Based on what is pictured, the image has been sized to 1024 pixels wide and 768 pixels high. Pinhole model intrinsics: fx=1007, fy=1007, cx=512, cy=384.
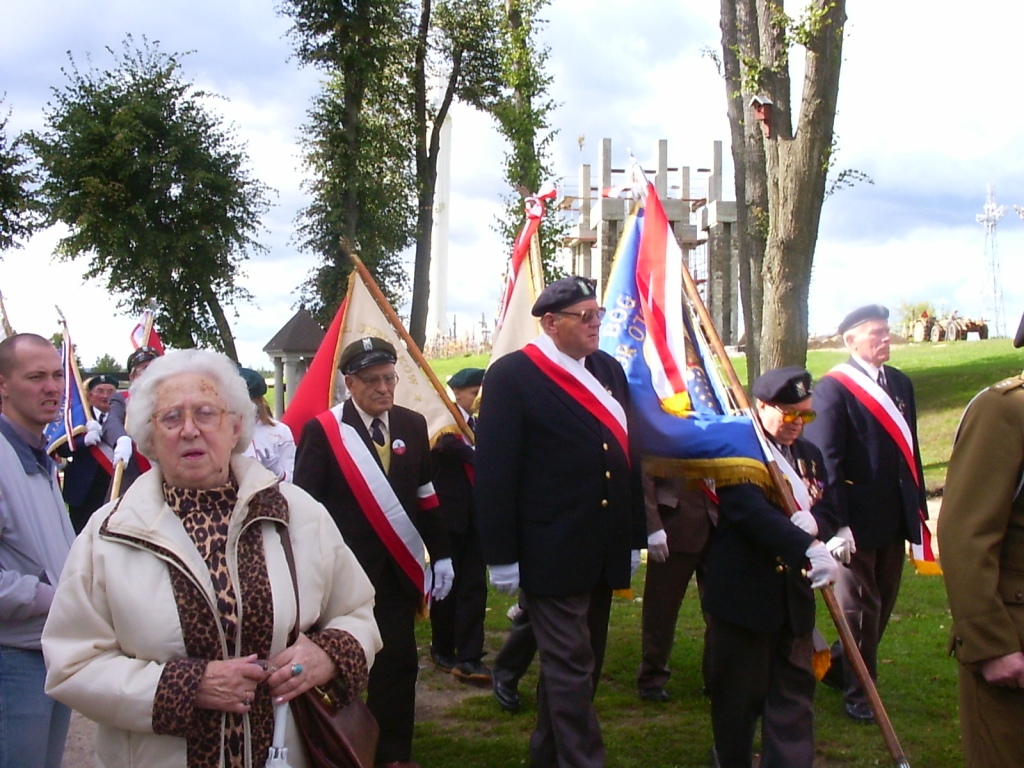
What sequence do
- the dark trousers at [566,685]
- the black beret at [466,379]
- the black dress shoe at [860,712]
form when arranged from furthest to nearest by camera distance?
the black beret at [466,379] < the black dress shoe at [860,712] < the dark trousers at [566,685]

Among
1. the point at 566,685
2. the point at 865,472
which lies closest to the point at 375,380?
the point at 566,685

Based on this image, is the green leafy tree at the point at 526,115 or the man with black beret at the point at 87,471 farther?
the green leafy tree at the point at 526,115

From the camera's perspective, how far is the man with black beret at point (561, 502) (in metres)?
4.26

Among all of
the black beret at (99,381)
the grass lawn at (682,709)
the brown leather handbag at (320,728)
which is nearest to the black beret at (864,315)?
the grass lawn at (682,709)

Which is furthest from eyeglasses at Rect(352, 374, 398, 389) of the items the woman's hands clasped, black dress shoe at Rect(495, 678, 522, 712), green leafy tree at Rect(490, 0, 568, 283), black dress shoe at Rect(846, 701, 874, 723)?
green leafy tree at Rect(490, 0, 568, 283)

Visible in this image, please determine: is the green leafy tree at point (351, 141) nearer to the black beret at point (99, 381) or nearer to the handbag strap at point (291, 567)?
the black beret at point (99, 381)

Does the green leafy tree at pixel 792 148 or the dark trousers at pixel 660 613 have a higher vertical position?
the green leafy tree at pixel 792 148

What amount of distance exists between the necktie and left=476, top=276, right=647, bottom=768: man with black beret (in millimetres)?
710

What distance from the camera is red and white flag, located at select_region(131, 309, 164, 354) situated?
27.2 ft

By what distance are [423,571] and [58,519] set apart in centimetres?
190

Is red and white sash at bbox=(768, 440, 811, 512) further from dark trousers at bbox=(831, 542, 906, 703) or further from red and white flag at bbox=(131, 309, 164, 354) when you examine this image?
red and white flag at bbox=(131, 309, 164, 354)

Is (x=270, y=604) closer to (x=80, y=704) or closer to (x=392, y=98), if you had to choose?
(x=80, y=704)

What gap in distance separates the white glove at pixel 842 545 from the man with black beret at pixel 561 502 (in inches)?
41.2

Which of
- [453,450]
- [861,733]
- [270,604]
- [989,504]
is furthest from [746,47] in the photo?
[270,604]
